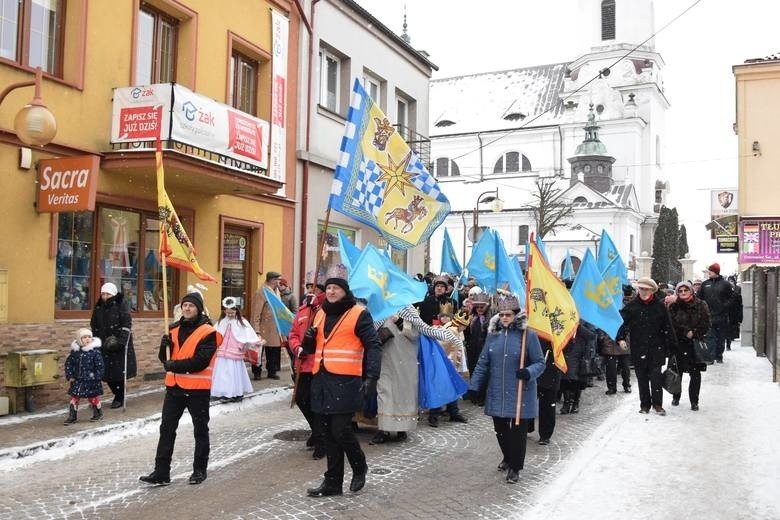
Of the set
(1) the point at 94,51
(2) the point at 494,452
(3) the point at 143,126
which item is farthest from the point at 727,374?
(1) the point at 94,51

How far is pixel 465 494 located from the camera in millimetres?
6410

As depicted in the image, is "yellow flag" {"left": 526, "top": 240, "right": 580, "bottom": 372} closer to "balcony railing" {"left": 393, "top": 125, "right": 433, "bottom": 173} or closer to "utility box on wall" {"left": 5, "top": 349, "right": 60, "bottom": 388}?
"utility box on wall" {"left": 5, "top": 349, "right": 60, "bottom": 388}

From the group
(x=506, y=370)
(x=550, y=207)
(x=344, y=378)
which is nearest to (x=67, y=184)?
(x=344, y=378)

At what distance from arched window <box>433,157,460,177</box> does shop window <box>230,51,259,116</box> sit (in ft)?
196

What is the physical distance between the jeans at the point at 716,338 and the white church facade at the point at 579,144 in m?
47.6

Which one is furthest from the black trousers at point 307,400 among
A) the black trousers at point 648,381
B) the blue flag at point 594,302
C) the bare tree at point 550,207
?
the bare tree at point 550,207

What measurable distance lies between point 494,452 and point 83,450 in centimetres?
454

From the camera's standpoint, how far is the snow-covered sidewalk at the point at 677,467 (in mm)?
6016

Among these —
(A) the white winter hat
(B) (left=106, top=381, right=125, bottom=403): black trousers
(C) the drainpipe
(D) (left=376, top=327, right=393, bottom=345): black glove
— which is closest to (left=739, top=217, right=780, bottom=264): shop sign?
(C) the drainpipe

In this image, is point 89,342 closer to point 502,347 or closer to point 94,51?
point 94,51

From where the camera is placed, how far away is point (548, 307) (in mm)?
7426

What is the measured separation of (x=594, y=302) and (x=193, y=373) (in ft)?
19.5

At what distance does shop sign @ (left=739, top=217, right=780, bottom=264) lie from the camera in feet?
79.2

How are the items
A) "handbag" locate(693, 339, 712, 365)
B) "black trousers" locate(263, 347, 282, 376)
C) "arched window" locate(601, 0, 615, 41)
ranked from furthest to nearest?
"arched window" locate(601, 0, 615, 41)
"black trousers" locate(263, 347, 282, 376)
"handbag" locate(693, 339, 712, 365)
